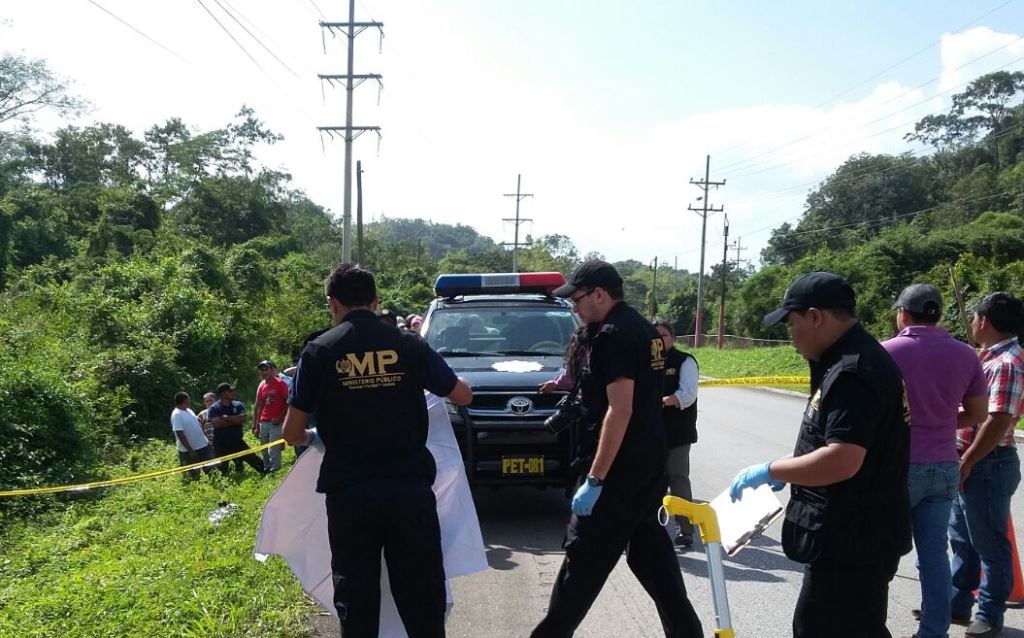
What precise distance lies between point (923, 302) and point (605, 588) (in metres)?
2.72

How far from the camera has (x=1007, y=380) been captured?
170 inches

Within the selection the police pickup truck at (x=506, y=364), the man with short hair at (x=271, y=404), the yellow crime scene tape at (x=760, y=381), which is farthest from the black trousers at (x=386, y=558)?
the yellow crime scene tape at (x=760, y=381)

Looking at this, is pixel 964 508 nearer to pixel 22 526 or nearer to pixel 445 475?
pixel 445 475

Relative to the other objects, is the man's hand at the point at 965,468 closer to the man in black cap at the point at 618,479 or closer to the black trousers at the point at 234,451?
the man in black cap at the point at 618,479

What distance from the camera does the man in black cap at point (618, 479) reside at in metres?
3.60

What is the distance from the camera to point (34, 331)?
1775 cm

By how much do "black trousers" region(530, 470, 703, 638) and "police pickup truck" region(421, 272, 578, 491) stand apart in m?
1.92

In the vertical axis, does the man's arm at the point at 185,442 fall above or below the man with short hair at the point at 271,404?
below

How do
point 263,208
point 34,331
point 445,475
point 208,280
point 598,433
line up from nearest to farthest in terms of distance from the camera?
point 598,433 → point 445,475 → point 34,331 → point 208,280 → point 263,208

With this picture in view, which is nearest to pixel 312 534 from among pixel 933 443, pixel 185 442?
pixel 933 443

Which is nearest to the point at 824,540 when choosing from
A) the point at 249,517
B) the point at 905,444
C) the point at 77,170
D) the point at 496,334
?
the point at 905,444

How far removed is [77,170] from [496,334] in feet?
167

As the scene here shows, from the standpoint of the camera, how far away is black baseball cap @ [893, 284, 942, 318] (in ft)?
13.3

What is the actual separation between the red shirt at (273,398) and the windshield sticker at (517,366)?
498 centimetres
